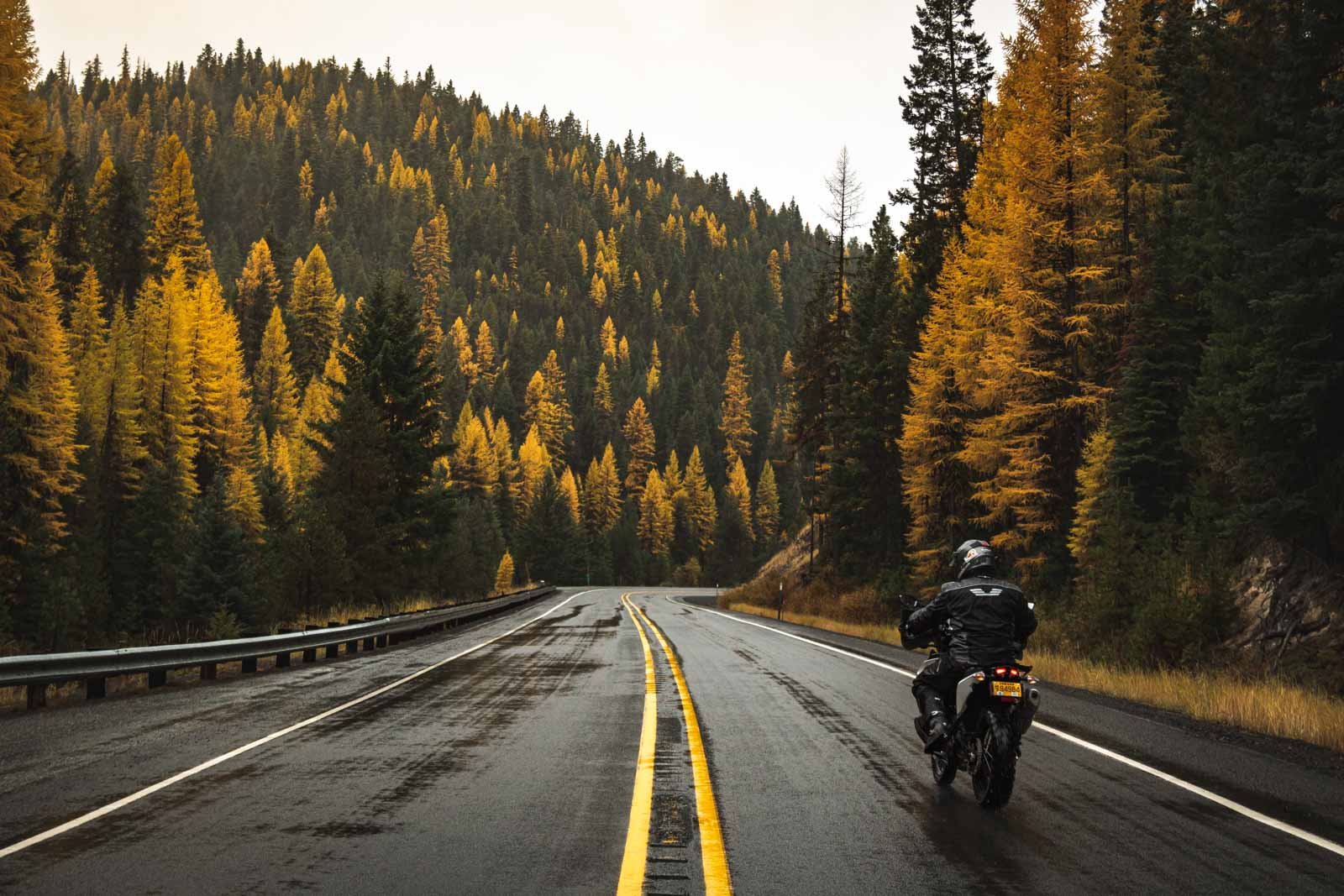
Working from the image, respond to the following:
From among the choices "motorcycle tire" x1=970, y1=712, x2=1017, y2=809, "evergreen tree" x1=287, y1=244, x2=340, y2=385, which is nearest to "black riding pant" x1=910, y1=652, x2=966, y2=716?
"motorcycle tire" x1=970, y1=712, x2=1017, y2=809

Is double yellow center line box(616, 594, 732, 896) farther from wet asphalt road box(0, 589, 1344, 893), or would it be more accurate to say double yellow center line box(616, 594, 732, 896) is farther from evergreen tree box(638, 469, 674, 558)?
evergreen tree box(638, 469, 674, 558)

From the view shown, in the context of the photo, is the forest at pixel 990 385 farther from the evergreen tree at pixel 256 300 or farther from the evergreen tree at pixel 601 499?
the evergreen tree at pixel 601 499

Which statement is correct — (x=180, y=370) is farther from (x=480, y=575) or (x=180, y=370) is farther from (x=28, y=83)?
(x=28, y=83)

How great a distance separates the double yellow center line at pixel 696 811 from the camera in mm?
4664

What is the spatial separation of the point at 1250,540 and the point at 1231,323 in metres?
4.71

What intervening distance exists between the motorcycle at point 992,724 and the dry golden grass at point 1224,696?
488cm

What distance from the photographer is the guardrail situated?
37.0 ft

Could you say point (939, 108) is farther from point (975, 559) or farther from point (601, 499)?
point (601, 499)

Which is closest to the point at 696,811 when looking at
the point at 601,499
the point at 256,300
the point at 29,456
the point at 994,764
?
the point at 994,764

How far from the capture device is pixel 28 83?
30.7 m

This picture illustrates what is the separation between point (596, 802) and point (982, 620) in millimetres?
3085

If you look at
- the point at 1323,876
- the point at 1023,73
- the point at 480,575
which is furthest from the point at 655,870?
the point at 480,575

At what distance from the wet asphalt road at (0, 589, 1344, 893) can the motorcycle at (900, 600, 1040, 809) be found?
0.20 metres

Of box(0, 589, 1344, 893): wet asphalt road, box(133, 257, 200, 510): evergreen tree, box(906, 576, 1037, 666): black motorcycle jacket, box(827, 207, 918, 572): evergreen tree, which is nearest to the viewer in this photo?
box(0, 589, 1344, 893): wet asphalt road
